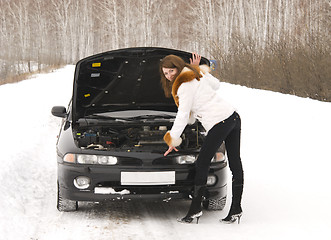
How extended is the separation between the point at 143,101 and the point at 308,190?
8.15 feet

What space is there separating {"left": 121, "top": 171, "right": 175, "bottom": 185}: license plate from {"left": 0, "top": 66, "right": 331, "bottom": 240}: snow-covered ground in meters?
0.41

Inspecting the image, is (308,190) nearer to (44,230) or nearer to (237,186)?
(237,186)

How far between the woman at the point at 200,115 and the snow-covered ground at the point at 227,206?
0.37 metres

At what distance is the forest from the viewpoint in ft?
48.9

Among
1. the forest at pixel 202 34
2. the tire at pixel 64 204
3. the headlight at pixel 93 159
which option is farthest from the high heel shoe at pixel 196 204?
the forest at pixel 202 34

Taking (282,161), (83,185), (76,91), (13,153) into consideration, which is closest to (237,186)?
(83,185)

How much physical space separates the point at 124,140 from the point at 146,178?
3.38 ft

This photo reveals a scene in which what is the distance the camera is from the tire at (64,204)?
478 cm

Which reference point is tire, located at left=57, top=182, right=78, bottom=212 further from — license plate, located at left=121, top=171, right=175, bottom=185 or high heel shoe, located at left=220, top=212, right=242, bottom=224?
high heel shoe, located at left=220, top=212, right=242, bottom=224

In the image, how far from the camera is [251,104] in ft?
42.2

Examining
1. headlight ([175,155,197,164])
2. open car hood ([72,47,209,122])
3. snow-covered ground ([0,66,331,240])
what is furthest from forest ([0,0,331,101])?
headlight ([175,155,197,164])

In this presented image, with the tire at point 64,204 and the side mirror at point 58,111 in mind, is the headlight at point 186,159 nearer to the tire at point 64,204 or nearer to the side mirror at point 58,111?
the tire at point 64,204

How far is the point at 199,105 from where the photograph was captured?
170 inches

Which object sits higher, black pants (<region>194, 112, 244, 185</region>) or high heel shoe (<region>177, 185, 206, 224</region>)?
black pants (<region>194, 112, 244, 185</region>)
